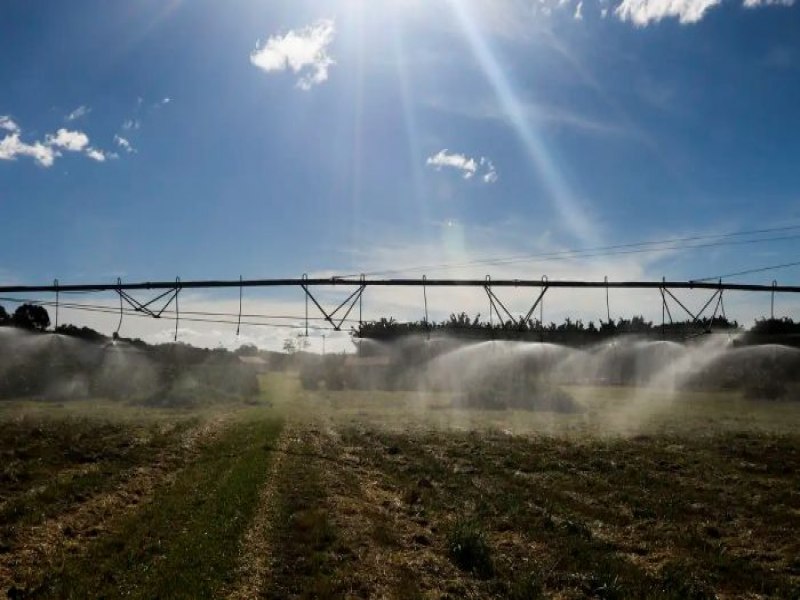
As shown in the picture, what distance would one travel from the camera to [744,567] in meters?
12.4

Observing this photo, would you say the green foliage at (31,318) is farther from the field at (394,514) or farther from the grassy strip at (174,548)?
the grassy strip at (174,548)

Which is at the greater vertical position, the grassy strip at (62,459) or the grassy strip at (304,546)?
the grassy strip at (62,459)

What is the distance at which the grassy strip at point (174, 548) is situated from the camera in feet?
36.2

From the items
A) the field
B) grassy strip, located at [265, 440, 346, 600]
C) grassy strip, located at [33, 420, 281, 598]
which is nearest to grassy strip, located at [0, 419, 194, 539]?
the field

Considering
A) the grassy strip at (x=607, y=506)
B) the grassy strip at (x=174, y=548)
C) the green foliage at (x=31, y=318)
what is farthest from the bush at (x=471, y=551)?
the green foliage at (x=31, y=318)

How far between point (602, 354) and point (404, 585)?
66.2m

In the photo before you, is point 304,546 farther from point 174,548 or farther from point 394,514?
point 394,514

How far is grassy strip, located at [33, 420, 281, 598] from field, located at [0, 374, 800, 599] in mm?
55

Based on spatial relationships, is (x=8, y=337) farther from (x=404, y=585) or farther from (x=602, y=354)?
(x=404, y=585)

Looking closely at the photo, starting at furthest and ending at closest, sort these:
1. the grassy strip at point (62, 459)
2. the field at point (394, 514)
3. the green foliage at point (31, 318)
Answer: the green foliage at point (31, 318) < the grassy strip at point (62, 459) < the field at point (394, 514)

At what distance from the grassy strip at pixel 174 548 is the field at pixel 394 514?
55 millimetres

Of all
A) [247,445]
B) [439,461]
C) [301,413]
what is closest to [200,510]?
[439,461]

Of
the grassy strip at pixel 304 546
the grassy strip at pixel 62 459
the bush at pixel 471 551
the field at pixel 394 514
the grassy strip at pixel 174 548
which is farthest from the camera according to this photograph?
the grassy strip at pixel 62 459

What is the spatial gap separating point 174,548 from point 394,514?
673 cm
